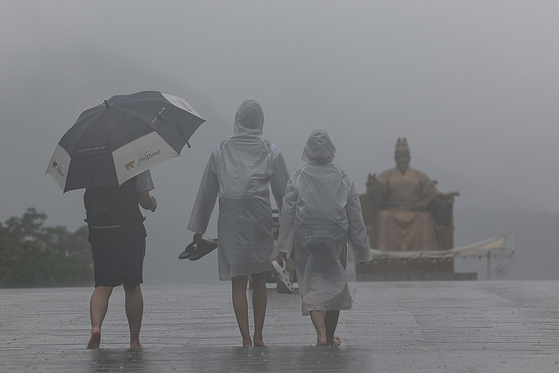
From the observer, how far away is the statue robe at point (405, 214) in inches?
835

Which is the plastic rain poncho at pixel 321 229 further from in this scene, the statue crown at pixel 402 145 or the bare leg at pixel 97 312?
the statue crown at pixel 402 145

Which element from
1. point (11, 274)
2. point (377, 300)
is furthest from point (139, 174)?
point (11, 274)

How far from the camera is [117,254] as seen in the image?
4445 millimetres

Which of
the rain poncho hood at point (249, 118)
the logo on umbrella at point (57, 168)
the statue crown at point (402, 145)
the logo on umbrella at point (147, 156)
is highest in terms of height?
the statue crown at point (402, 145)

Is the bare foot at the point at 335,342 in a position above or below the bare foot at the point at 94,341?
below

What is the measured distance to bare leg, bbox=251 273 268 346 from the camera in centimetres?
461

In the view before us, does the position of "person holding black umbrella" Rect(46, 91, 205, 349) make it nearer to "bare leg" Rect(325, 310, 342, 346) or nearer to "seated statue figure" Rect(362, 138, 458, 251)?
"bare leg" Rect(325, 310, 342, 346)

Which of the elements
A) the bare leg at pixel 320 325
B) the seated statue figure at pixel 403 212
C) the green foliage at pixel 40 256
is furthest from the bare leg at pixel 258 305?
the seated statue figure at pixel 403 212

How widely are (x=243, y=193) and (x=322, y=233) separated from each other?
565mm

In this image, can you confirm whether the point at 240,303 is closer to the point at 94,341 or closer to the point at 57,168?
the point at 94,341

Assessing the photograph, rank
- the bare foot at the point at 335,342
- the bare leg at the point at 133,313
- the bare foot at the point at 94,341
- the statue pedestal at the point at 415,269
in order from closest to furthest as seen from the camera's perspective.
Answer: the bare foot at the point at 94,341 < the bare leg at the point at 133,313 < the bare foot at the point at 335,342 < the statue pedestal at the point at 415,269

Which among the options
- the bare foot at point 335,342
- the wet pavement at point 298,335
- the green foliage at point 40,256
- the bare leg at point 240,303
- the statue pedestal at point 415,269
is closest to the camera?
the wet pavement at point 298,335

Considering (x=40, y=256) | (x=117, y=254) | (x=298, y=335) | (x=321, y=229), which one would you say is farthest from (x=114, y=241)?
(x=40, y=256)

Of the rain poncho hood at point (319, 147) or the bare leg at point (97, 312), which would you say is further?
the rain poncho hood at point (319, 147)
